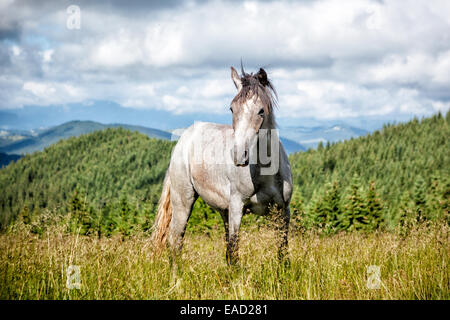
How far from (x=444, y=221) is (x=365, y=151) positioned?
517 feet

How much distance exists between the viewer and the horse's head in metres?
4.29

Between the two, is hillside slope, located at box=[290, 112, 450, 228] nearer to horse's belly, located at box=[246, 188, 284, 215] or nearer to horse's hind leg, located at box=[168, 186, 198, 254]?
horse's hind leg, located at box=[168, 186, 198, 254]

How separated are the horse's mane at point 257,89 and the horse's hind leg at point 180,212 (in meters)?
2.44

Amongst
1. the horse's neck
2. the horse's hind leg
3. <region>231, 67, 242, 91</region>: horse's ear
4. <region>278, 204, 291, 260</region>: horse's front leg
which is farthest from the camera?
the horse's hind leg

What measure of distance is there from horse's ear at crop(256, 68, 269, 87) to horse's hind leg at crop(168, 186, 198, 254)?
2609 mm

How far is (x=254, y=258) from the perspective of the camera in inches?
168

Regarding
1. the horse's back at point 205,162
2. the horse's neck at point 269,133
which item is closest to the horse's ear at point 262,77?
the horse's neck at point 269,133

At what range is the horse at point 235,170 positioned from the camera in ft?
14.9

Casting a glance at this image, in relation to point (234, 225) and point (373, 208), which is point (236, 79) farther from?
point (373, 208)

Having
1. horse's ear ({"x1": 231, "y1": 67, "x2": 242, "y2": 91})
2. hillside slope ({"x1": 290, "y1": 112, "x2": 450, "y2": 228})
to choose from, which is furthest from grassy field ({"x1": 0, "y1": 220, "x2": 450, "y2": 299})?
hillside slope ({"x1": 290, "y1": 112, "x2": 450, "y2": 228})

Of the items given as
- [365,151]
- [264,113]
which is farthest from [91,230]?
[365,151]

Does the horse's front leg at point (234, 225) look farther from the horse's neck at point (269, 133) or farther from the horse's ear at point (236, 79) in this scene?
the horse's ear at point (236, 79)
